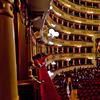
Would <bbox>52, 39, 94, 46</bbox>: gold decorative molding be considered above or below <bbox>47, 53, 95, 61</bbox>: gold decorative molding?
above

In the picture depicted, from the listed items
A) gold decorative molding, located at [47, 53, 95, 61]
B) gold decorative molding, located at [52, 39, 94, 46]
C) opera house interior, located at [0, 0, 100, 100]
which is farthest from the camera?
gold decorative molding, located at [52, 39, 94, 46]

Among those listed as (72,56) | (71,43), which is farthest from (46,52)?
(71,43)

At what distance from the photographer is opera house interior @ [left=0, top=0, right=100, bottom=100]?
2.14 m

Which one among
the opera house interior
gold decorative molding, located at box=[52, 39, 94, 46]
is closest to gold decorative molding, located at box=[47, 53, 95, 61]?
the opera house interior

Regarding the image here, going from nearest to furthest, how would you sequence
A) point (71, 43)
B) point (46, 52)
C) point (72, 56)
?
1. point (46, 52)
2. point (72, 56)
3. point (71, 43)

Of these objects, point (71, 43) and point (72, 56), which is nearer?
point (72, 56)

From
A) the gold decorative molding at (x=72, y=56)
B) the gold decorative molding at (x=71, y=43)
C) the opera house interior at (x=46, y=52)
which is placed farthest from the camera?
the gold decorative molding at (x=71, y=43)

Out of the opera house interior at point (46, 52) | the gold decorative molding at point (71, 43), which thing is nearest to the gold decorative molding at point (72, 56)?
the opera house interior at point (46, 52)

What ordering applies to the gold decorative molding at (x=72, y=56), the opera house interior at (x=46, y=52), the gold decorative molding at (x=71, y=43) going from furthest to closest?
the gold decorative molding at (x=71, y=43) < the gold decorative molding at (x=72, y=56) < the opera house interior at (x=46, y=52)

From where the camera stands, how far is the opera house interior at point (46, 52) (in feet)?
7.02

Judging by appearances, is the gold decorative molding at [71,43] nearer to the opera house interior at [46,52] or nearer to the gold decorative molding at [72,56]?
the opera house interior at [46,52]

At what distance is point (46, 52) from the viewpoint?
34156 mm

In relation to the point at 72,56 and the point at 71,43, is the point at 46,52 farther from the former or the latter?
the point at 71,43

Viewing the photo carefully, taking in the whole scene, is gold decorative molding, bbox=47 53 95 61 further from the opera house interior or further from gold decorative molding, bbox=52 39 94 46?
gold decorative molding, bbox=52 39 94 46
